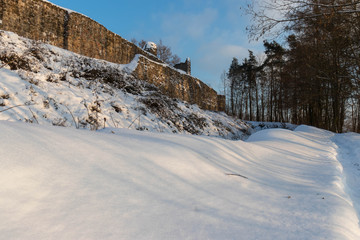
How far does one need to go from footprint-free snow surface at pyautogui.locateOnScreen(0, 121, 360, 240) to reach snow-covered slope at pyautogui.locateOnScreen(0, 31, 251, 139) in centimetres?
217

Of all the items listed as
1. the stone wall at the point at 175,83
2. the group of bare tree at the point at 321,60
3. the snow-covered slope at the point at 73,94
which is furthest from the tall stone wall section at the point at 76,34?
the group of bare tree at the point at 321,60

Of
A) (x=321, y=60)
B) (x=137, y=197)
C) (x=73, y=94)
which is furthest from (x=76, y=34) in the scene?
(x=321, y=60)

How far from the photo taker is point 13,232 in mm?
937

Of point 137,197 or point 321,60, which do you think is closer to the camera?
point 137,197

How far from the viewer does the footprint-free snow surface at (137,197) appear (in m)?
1.11

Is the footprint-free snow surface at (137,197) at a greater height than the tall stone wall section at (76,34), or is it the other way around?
the tall stone wall section at (76,34)

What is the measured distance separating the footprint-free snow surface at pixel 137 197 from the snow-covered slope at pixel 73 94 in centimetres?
217

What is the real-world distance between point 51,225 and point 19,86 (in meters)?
6.04

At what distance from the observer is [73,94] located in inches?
261

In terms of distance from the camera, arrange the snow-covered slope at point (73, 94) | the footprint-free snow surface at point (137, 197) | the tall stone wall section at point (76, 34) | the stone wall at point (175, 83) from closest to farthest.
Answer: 1. the footprint-free snow surface at point (137, 197)
2. the snow-covered slope at point (73, 94)
3. the tall stone wall section at point (76, 34)
4. the stone wall at point (175, 83)

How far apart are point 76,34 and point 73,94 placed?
500 cm

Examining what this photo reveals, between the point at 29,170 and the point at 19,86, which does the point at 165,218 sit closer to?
the point at 29,170

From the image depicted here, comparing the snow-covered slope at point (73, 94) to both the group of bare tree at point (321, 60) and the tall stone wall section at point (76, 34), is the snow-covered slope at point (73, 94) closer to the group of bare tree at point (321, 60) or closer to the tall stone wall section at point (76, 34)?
the tall stone wall section at point (76, 34)

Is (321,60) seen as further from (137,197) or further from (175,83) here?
(137,197)
